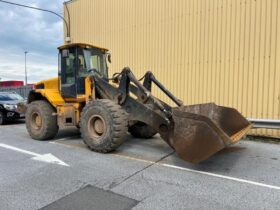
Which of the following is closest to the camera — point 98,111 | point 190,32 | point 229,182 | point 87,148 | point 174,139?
point 229,182

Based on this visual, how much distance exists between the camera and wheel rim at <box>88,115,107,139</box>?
6334 mm

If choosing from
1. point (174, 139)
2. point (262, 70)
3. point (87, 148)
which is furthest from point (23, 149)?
point (262, 70)

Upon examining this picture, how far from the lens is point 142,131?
26.2 ft

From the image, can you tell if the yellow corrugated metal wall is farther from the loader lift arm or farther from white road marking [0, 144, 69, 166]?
white road marking [0, 144, 69, 166]

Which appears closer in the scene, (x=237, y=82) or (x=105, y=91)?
(x=105, y=91)

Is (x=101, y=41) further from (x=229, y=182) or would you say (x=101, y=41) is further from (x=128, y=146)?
(x=229, y=182)

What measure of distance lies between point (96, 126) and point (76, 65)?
203 cm

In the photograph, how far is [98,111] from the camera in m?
6.22

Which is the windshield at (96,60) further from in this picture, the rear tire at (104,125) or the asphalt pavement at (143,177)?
the asphalt pavement at (143,177)

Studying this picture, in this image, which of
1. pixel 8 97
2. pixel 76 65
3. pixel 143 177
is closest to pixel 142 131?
pixel 76 65

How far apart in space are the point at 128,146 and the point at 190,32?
464 centimetres

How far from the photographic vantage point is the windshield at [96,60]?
7473 millimetres

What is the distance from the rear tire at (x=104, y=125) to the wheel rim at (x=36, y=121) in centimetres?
219

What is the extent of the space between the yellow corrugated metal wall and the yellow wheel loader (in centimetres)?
224
